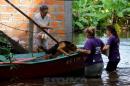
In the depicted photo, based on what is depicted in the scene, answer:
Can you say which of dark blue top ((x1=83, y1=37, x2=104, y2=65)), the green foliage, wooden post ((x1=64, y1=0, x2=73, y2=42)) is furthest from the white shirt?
the green foliage

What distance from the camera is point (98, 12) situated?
135ft

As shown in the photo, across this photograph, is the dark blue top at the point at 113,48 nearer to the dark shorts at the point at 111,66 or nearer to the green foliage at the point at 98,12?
the dark shorts at the point at 111,66

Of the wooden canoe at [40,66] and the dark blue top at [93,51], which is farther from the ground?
the dark blue top at [93,51]

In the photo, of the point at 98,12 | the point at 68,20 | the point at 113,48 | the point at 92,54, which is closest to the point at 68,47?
the point at 92,54

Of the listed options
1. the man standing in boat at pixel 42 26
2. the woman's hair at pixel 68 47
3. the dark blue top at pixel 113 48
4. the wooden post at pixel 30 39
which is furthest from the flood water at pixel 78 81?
the wooden post at pixel 30 39

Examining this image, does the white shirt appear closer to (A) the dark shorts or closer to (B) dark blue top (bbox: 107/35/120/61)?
(B) dark blue top (bbox: 107/35/120/61)

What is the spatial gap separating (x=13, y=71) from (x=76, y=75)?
210cm

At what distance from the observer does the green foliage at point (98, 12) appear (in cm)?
3891

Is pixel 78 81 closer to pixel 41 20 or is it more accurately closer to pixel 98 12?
pixel 41 20

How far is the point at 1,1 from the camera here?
16.2 meters

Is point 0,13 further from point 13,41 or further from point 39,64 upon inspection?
point 39,64

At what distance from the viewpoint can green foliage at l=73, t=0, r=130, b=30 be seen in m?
38.9

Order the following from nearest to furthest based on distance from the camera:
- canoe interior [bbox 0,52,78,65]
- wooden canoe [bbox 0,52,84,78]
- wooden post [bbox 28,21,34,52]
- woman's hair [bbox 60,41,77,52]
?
wooden canoe [bbox 0,52,84,78] → canoe interior [bbox 0,52,78,65] → woman's hair [bbox 60,41,77,52] → wooden post [bbox 28,21,34,52]

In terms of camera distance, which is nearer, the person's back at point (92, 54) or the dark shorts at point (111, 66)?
the person's back at point (92, 54)
